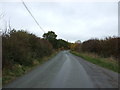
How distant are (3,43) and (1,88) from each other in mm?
7629

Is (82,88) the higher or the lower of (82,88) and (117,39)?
the lower

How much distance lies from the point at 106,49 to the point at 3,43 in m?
24.4

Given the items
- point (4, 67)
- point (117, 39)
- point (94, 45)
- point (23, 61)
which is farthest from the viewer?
point (94, 45)

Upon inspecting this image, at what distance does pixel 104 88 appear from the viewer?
10898mm

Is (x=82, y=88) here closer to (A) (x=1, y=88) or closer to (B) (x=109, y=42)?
(A) (x=1, y=88)

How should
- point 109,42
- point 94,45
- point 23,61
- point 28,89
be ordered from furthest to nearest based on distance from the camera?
point 94,45 < point 109,42 < point 23,61 < point 28,89

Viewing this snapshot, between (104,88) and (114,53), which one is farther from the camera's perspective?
(114,53)

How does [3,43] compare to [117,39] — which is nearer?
[3,43]

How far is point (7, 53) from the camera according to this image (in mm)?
18328

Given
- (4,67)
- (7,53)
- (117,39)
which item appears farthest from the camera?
(117,39)

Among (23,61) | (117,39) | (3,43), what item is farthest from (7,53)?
(117,39)

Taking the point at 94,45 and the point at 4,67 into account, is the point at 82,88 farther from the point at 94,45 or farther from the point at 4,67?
the point at 94,45

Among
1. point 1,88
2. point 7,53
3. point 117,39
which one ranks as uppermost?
point 117,39

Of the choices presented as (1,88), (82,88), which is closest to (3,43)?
(1,88)
